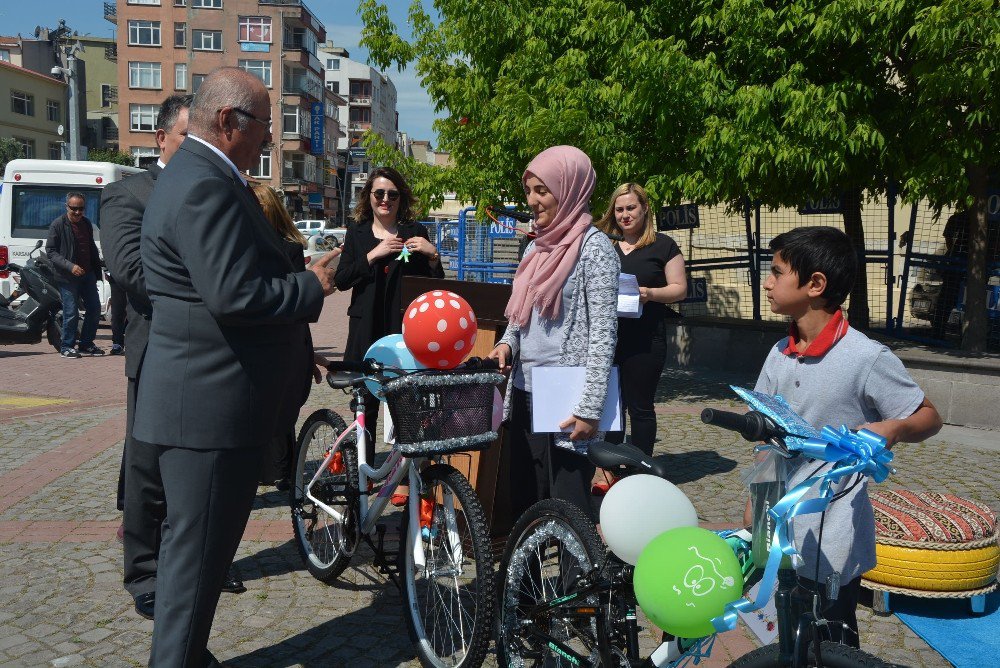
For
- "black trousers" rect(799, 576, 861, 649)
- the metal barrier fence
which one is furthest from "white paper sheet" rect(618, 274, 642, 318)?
the metal barrier fence

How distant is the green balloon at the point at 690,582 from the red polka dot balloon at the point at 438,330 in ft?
5.41

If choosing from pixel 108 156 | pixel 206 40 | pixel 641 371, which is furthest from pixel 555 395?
pixel 206 40

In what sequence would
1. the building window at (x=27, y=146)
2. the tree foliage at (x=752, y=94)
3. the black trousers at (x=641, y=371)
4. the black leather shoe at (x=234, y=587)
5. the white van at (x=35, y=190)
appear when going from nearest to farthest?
the black leather shoe at (x=234, y=587)
the black trousers at (x=641, y=371)
the tree foliage at (x=752, y=94)
the white van at (x=35, y=190)
the building window at (x=27, y=146)

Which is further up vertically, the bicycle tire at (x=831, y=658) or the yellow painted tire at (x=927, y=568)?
the bicycle tire at (x=831, y=658)

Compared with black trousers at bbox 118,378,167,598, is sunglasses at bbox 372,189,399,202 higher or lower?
higher

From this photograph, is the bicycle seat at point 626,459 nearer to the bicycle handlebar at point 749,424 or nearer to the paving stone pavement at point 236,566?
the bicycle handlebar at point 749,424

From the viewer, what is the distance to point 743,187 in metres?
9.88

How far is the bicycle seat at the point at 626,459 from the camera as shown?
2715mm

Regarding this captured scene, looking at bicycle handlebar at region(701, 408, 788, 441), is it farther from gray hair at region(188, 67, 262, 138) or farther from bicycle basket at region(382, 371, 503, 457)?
gray hair at region(188, 67, 262, 138)

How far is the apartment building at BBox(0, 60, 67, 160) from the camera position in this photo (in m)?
63.3

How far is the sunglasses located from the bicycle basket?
228 centimetres

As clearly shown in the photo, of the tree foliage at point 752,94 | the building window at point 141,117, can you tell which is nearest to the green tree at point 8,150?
the building window at point 141,117

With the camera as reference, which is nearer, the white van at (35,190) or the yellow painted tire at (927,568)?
the yellow painted tire at (927,568)

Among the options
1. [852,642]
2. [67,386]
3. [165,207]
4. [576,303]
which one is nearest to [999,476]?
[576,303]
